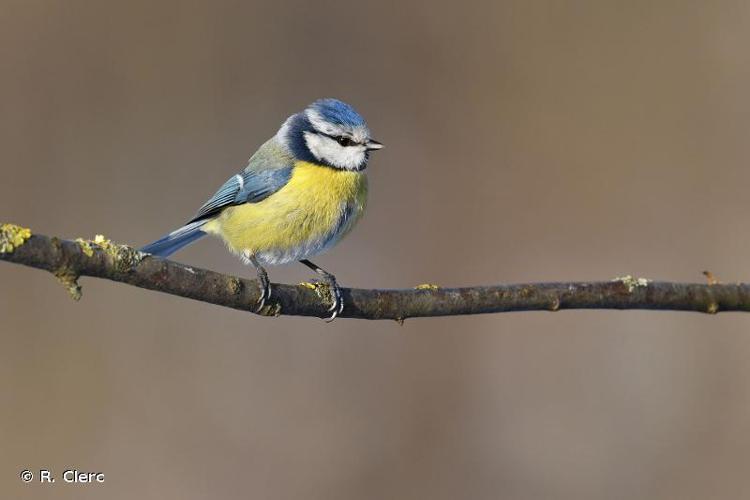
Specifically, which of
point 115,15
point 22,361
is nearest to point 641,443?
point 22,361

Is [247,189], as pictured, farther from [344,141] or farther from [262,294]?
[262,294]

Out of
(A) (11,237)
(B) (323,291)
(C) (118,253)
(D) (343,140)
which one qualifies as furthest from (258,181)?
(A) (11,237)

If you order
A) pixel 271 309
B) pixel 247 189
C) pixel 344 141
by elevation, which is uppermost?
pixel 344 141

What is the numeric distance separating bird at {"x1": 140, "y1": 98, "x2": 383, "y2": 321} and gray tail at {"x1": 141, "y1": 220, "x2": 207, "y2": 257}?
0.08 metres

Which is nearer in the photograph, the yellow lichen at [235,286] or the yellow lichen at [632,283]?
the yellow lichen at [235,286]

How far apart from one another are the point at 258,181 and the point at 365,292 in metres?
0.72

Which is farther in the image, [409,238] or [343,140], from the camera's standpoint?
[409,238]

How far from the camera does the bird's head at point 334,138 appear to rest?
7.41 ft

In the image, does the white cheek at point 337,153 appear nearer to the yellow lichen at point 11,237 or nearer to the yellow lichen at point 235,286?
the yellow lichen at point 235,286

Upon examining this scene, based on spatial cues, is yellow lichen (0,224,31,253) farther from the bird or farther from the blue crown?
the blue crown

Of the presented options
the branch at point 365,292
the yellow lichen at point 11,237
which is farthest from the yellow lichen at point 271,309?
the yellow lichen at point 11,237

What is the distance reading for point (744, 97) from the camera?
12.0ft

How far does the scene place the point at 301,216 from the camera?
2.19 metres

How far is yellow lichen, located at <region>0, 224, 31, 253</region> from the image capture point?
3.74ft
